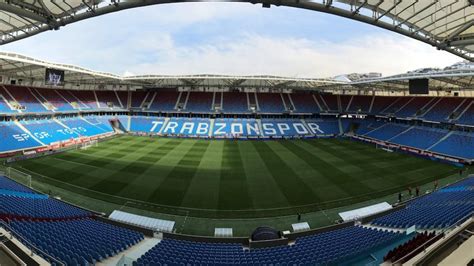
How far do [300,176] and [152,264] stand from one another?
18.1m

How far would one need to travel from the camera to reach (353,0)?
1188 centimetres

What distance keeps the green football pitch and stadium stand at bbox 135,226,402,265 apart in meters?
5.27

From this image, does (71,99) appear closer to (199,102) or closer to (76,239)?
(199,102)

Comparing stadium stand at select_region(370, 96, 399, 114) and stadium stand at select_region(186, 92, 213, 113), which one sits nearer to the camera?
stadium stand at select_region(370, 96, 399, 114)

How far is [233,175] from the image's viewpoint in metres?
25.1

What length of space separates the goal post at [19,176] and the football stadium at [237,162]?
314mm

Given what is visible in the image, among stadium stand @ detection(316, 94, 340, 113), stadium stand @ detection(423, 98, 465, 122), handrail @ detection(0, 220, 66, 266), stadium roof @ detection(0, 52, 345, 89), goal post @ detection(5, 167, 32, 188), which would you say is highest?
stadium roof @ detection(0, 52, 345, 89)

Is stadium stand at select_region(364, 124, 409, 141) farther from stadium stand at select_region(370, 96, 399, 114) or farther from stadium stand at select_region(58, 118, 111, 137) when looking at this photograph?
stadium stand at select_region(58, 118, 111, 137)

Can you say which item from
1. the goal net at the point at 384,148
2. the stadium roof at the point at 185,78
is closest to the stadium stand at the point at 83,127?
the stadium roof at the point at 185,78

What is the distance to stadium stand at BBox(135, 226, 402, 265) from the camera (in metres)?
9.52

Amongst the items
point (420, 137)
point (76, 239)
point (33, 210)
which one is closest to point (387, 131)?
point (420, 137)

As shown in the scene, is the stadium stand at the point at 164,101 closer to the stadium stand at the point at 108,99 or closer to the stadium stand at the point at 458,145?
the stadium stand at the point at 108,99

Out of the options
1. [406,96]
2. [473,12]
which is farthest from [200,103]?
[473,12]

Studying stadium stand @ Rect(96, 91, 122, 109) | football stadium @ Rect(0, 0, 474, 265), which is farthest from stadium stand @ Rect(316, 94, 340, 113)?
stadium stand @ Rect(96, 91, 122, 109)
